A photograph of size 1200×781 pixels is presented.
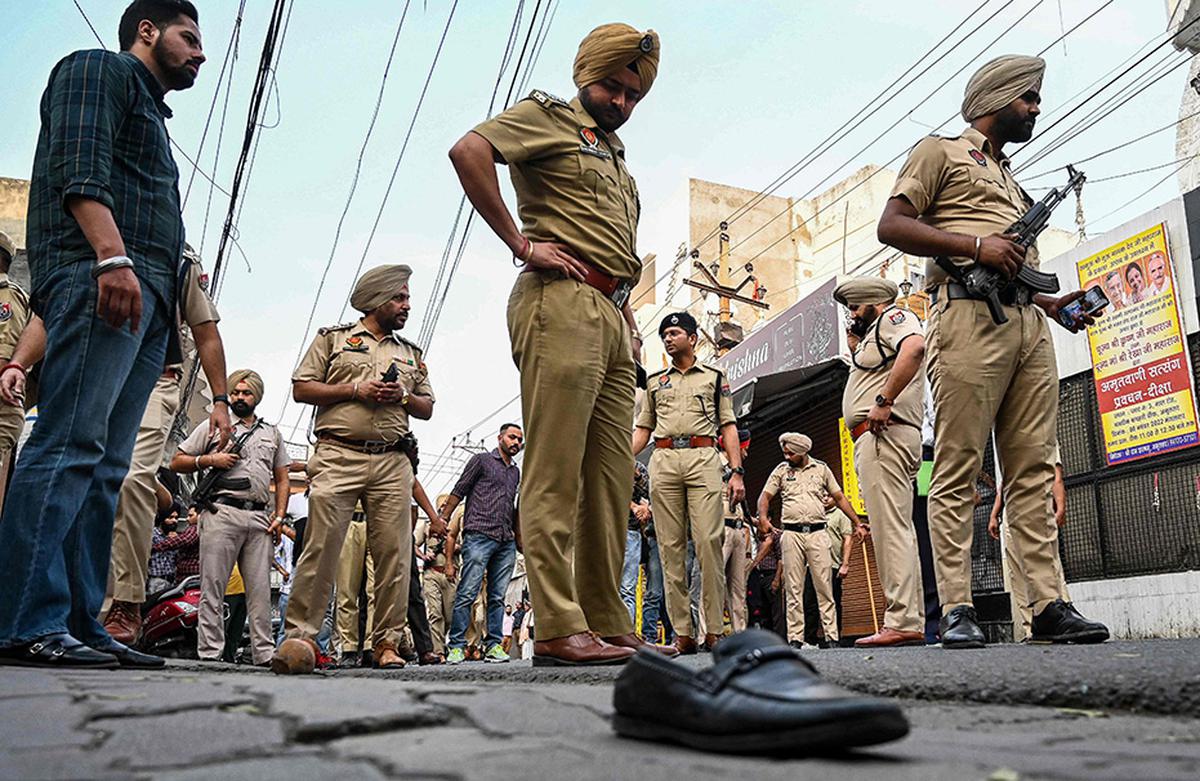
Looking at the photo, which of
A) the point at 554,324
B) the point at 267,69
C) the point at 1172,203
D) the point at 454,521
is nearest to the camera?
the point at 554,324

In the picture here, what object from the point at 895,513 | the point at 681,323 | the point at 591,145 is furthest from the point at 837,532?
the point at 591,145

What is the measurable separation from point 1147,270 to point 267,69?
8.04 m

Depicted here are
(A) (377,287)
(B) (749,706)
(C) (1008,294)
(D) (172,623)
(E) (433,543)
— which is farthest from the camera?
(E) (433,543)

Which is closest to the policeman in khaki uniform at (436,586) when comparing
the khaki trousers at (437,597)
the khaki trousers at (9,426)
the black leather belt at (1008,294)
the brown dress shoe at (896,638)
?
the khaki trousers at (437,597)

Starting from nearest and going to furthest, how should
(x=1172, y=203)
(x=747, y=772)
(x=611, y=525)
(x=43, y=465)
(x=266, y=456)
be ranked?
(x=747, y=772)
(x=43, y=465)
(x=611, y=525)
(x=266, y=456)
(x=1172, y=203)

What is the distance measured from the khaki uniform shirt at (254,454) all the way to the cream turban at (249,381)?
210 mm

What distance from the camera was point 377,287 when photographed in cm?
602

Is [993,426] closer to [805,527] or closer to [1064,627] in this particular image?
[1064,627]

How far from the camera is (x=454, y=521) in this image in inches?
476

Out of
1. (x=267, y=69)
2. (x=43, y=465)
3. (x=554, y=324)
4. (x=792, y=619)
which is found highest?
(x=267, y=69)

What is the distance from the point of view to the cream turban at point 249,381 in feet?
23.6

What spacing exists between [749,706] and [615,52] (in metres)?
2.90

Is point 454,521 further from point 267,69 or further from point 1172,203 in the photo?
point 1172,203

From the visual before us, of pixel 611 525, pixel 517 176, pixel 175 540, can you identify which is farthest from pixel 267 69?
pixel 611 525
